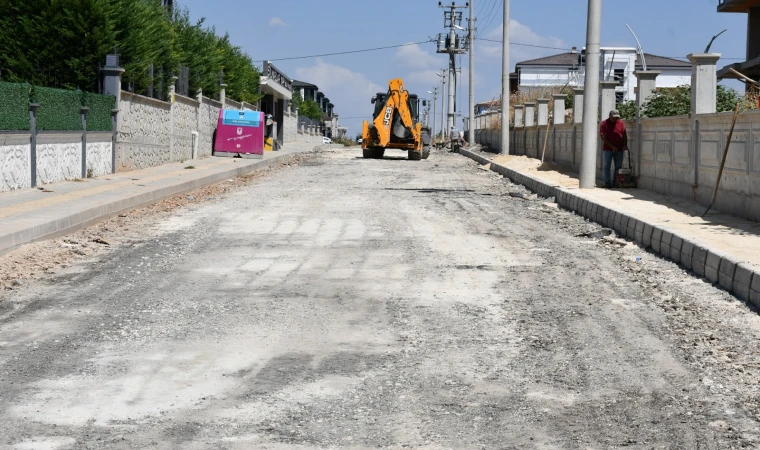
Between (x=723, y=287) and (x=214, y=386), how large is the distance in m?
5.55

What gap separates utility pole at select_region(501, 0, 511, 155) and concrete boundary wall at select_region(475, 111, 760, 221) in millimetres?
16929

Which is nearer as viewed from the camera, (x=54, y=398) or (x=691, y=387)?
(x=54, y=398)

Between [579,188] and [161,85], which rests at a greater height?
[161,85]

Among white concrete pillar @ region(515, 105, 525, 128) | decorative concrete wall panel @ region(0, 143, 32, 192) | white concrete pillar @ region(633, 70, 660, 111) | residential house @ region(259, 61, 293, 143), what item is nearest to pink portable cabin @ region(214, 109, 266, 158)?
white concrete pillar @ region(515, 105, 525, 128)

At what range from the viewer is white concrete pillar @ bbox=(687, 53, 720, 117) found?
1661 cm

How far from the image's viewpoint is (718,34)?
54.0ft

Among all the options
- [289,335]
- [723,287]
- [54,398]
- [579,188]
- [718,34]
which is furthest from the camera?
[579,188]

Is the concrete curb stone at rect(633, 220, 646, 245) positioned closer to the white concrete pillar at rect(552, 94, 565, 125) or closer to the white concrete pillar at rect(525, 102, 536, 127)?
the white concrete pillar at rect(552, 94, 565, 125)

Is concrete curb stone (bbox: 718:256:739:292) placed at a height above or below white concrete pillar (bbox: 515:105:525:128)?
below

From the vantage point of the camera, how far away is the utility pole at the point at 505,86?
1635 inches

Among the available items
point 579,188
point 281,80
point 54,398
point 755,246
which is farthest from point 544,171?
point 281,80

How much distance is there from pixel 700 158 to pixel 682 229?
420 cm

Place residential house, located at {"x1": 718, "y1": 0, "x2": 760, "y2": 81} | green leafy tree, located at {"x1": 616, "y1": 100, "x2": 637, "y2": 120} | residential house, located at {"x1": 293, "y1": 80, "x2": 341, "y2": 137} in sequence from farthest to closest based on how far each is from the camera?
residential house, located at {"x1": 293, "y1": 80, "x2": 341, "y2": 137} < residential house, located at {"x1": 718, "y1": 0, "x2": 760, "y2": 81} < green leafy tree, located at {"x1": 616, "y1": 100, "x2": 637, "y2": 120}

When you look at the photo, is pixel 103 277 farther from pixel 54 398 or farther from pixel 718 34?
pixel 718 34
